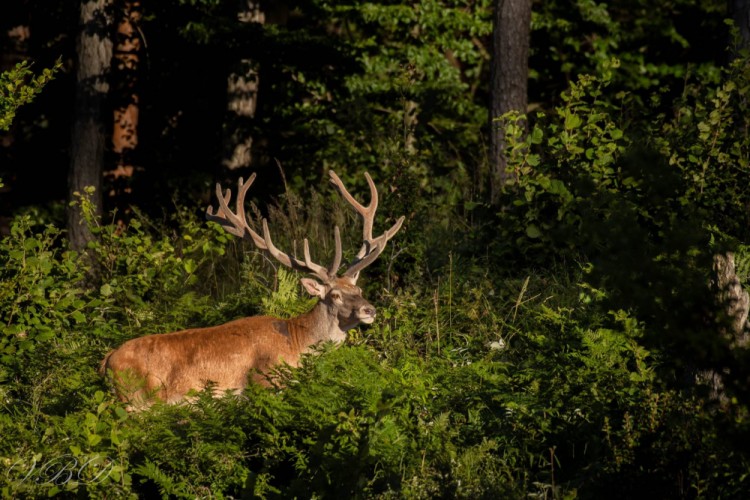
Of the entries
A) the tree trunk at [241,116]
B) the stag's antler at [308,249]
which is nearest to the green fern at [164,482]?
the stag's antler at [308,249]

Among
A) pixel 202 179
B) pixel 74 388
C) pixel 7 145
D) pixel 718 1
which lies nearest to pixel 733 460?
pixel 74 388

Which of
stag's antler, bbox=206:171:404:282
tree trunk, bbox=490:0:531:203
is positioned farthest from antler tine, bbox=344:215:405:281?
tree trunk, bbox=490:0:531:203

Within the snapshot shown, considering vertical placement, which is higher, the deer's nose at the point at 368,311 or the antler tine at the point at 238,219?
the antler tine at the point at 238,219

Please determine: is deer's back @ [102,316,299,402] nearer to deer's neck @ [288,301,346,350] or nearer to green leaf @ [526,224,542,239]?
deer's neck @ [288,301,346,350]

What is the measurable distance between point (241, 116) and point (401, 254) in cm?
583

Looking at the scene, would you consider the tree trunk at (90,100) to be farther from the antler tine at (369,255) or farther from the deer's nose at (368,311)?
the deer's nose at (368,311)

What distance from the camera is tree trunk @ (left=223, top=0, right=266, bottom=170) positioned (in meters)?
15.2

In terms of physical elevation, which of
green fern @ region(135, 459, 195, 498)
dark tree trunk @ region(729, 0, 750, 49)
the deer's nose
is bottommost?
green fern @ region(135, 459, 195, 498)

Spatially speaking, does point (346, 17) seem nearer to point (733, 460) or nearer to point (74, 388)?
point (74, 388)

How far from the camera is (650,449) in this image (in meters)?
6.16

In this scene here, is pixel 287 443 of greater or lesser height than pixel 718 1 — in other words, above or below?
below

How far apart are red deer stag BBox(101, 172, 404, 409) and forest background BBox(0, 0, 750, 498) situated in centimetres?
29

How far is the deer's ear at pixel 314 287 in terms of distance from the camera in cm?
884

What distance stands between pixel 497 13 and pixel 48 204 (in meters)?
7.96
